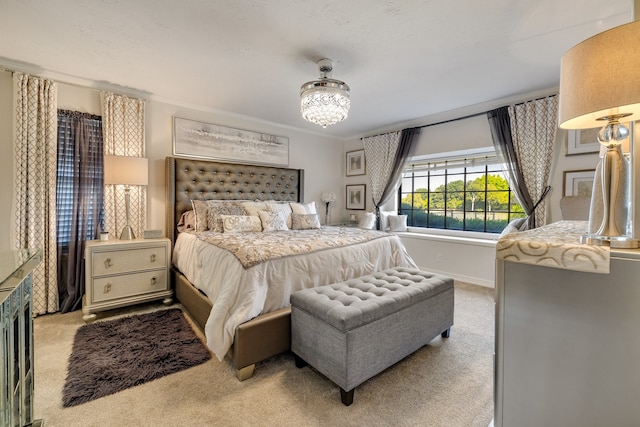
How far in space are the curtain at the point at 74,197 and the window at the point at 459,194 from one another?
427 cm

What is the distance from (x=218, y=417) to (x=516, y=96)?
13.5 ft

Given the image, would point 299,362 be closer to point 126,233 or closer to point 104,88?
point 126,233

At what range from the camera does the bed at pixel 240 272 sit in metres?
1.71

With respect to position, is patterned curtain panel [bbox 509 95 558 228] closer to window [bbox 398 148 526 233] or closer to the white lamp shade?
window [bbox 398 148 526 233]

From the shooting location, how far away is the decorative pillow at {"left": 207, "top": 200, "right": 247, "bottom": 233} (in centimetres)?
302

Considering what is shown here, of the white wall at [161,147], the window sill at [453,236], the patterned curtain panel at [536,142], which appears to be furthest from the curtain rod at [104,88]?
the patterned curtain panel at [536,142]

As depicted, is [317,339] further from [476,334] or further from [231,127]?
[231,127]

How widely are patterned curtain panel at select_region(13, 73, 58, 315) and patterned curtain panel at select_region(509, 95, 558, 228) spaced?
488cm

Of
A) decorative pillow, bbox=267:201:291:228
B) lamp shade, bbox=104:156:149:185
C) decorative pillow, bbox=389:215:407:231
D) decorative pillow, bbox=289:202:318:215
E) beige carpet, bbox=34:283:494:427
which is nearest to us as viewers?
beige carpet, bbox=34:283:494:427

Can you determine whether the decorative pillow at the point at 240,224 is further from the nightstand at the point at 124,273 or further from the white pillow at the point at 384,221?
the white pillow at the point at 384,221

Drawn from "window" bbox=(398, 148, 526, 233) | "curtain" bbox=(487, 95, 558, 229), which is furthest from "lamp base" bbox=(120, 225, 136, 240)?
"curtain" bbox=(487, 95, 558, 229)

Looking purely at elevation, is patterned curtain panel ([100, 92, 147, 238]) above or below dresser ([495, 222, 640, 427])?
above

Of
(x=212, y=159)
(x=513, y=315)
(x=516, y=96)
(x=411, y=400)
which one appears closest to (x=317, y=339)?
(x=411, y=400)

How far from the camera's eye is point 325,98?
7.49 ft
